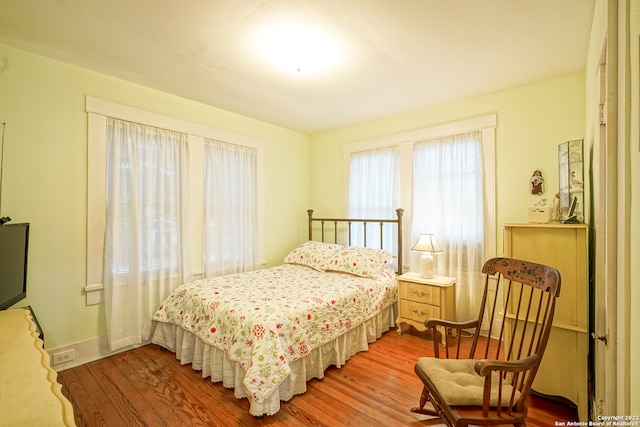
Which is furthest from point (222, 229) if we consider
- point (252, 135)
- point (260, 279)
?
point (252, 135)

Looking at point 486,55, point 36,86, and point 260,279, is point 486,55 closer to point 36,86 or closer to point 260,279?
point 260,279

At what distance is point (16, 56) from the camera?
2.20m

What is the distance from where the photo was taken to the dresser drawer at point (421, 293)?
2861mm

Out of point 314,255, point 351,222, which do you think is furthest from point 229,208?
point 351,222

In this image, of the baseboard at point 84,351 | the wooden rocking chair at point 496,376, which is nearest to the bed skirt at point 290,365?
the baseboard at point 84,351

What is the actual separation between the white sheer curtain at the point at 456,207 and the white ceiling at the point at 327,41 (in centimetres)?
61

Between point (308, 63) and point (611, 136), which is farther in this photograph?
point (308, 63)

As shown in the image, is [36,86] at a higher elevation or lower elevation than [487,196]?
higher

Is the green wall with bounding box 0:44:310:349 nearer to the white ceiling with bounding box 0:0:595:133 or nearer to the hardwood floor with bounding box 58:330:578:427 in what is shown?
the white ceiling with bounding box 0:0:595:133

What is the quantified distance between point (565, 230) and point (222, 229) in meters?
3.13

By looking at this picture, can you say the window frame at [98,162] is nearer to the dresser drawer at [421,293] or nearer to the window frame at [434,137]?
the window frame at [434,137]

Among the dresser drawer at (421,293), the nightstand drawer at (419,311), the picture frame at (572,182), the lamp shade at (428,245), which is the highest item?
the picture frame at (572,182)

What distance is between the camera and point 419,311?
116 inches

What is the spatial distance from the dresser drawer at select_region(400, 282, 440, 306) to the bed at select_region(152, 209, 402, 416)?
0.21m
